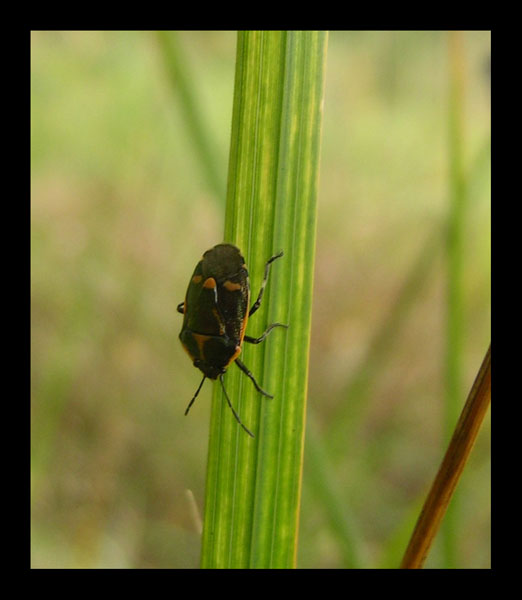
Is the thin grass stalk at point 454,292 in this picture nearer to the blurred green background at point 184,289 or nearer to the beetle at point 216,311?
the blurred green background at point 184,289

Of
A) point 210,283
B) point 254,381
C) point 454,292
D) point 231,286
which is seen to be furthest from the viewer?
point 454,292

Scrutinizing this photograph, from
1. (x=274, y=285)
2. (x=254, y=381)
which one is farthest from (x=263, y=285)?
(x=254, y=381)

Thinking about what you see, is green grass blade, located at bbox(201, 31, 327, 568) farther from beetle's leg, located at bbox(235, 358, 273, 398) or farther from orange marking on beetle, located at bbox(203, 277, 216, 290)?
orange marking on beetle, located at bbox(203, 277, 216, 290)

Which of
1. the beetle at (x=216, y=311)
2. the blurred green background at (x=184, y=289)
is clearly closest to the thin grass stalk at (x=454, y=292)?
the blurred green background at (x=184, y=289)

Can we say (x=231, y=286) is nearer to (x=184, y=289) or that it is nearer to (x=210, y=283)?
(x=210, y=283)
